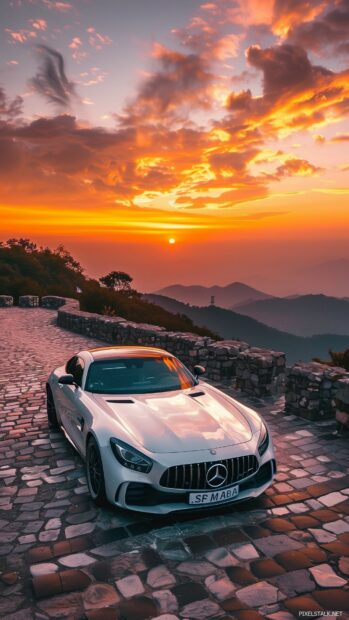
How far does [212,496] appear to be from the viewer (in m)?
4.21

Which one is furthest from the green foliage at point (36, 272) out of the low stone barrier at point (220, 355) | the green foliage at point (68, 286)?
the low stone barrier at point (220, 355)

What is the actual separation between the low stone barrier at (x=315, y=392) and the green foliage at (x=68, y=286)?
1729 centimetres

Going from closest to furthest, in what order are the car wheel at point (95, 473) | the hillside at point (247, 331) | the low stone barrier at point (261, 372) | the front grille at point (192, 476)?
→ 1. the front grille at point (192, 476)
2. the car wheel at point (95, 473)
3. the low stone barrier at point (261, 372)
4. the hillside at point (247, 331)

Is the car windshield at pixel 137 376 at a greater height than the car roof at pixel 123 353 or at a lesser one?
lesser

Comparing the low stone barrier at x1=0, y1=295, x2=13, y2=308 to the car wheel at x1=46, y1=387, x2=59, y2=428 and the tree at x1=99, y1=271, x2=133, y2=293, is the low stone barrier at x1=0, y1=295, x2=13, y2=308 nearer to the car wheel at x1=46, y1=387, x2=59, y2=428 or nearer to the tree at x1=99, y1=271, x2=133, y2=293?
the tree at x1=99, y1=271, x2=133, y2=293

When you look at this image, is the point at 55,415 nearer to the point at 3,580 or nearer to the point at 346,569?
the point at 3,580

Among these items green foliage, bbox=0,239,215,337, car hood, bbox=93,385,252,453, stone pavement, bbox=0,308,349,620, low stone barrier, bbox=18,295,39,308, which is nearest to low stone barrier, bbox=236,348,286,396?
stone pavement, bbox=0,308,349,620

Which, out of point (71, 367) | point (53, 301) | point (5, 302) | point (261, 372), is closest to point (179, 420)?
point (71, 367)

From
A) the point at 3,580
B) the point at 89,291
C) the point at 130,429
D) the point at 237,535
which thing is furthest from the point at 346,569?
the point at 89,291

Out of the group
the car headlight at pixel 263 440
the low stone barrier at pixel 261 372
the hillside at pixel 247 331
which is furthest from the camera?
the hillside at pixel 247 331

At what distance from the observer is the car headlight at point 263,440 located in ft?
15.4

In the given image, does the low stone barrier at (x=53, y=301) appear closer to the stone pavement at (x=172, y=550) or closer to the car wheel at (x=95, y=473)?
the stone pavement at (x=172, y=550)

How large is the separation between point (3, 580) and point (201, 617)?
157 cm

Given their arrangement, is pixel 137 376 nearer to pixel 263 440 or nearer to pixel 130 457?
pixel 130 457
